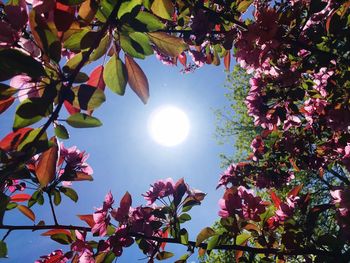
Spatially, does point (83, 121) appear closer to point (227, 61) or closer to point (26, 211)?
point (26, 211)

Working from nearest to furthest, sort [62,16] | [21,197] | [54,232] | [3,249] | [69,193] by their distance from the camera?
1. [62,16]
2. [3,249]
3. [54,232]
4. [21,197]
5. [69,193]

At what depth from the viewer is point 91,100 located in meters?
0.97

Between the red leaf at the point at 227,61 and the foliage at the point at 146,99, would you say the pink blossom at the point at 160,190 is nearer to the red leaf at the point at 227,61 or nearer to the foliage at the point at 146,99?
the foliage at the point at 146,99

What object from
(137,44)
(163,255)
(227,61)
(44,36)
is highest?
(227,61)

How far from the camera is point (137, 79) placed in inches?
46.9

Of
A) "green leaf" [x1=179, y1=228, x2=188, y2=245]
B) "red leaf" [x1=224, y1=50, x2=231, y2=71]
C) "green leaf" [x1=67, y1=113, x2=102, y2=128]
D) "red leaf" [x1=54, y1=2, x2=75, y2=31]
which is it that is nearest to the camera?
"red leaf" [x1=54, y1=2, x2=75, y2=31]

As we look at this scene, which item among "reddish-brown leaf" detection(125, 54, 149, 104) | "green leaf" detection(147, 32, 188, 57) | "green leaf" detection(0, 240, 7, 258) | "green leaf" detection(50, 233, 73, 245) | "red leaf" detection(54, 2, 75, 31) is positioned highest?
"green leaf" detection(147, 32, 188, 57)

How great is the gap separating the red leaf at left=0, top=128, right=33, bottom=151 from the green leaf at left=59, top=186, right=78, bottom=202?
3.98ft

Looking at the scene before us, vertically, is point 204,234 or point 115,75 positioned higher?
point 115,75

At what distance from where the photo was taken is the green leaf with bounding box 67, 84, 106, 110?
953 mm

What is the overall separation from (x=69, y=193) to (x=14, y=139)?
126 cm

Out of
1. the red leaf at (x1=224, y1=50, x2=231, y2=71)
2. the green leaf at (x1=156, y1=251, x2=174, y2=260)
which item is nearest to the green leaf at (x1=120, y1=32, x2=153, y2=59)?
the green leaf at (x1=156, y1=251, x2=174, y2=260)

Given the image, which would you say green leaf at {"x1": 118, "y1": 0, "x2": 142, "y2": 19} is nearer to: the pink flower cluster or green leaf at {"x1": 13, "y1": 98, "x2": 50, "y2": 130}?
green leaf at {"x1": 13, "y1": 98, "x2": 50, "y2": 130}

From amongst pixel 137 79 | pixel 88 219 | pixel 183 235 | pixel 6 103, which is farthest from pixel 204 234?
pixel 6 103
